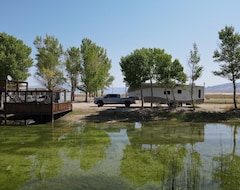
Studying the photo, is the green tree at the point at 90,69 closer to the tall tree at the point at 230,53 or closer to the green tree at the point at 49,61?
the green tree at the point at 49,61

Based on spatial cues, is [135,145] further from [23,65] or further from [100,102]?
[23,65]

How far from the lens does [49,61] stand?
5031cm

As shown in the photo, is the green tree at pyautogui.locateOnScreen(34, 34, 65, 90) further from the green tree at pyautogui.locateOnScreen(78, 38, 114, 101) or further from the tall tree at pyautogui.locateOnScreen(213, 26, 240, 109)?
the tall tree at pyautogui.locateOnScreen(213, 26, 240, 109)

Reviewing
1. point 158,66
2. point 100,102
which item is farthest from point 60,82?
point 158,66

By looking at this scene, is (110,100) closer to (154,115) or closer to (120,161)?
(154,115)

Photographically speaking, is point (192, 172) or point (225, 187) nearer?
point (225, 187)

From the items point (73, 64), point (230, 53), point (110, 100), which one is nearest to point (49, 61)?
point (73, 64)

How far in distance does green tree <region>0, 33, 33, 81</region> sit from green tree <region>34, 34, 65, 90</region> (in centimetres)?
200

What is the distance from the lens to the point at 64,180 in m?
9.91

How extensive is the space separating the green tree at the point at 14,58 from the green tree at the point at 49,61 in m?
2.00

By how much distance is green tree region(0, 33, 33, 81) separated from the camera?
45125 millimetres

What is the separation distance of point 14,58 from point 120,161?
3901 centimetres

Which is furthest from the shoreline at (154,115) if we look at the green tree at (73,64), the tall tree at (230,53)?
the green tree at (73,64)

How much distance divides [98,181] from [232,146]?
10411 mm
